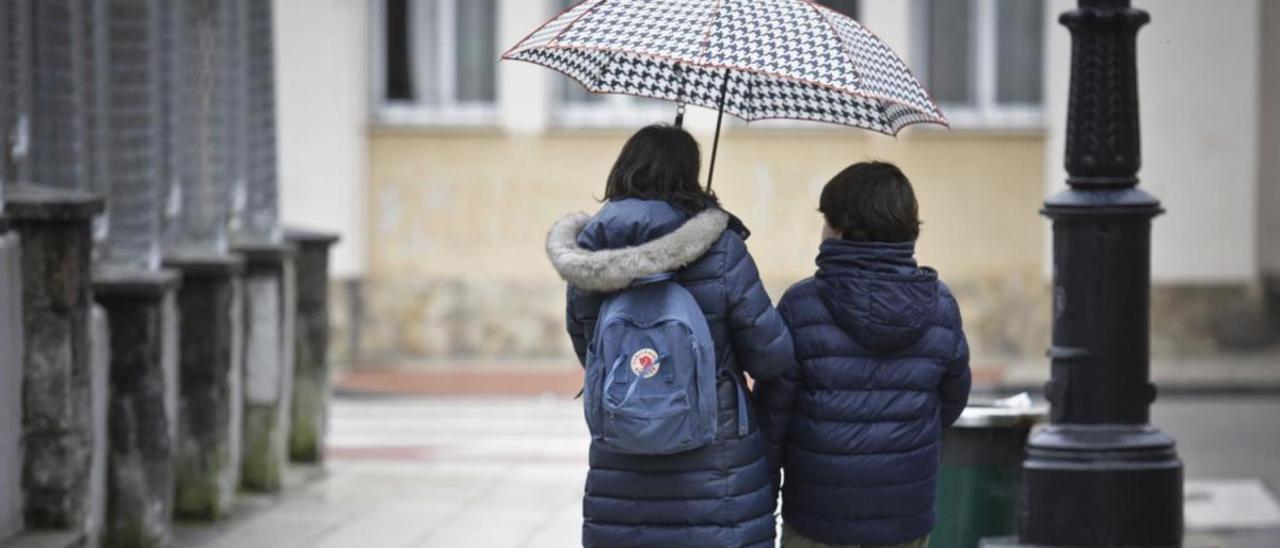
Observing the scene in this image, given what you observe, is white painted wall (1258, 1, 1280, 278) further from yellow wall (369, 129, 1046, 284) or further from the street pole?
the street pole

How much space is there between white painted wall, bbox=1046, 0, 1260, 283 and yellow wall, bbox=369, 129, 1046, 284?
0.76 m

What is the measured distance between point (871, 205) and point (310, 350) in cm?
829

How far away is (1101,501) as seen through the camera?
344 inches

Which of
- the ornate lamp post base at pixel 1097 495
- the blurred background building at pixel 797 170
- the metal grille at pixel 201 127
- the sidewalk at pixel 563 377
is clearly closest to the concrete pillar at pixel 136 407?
the metal grille at pixel 201 127

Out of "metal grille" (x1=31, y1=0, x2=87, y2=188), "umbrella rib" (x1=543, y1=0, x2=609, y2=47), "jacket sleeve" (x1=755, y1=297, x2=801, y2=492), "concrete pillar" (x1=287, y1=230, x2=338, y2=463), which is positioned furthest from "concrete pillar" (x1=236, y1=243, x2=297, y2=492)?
"jacket sleeve" (x1=755, y1=297, x2=801, y2=492)

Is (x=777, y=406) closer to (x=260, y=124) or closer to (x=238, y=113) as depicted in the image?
(x=238, y=113)

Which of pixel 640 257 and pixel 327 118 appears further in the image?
pixel 327 118

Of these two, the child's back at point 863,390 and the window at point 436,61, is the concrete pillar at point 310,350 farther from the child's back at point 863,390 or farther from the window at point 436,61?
the window at point 436,61

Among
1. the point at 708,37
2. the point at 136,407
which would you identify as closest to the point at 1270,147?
the point at 136,407

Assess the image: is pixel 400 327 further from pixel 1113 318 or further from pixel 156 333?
pixel 1113 318

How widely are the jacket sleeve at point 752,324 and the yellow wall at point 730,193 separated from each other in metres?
18.6

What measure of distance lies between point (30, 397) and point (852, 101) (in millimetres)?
4057

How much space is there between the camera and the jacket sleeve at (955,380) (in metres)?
5.88

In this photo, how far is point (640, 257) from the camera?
5.45 metres
